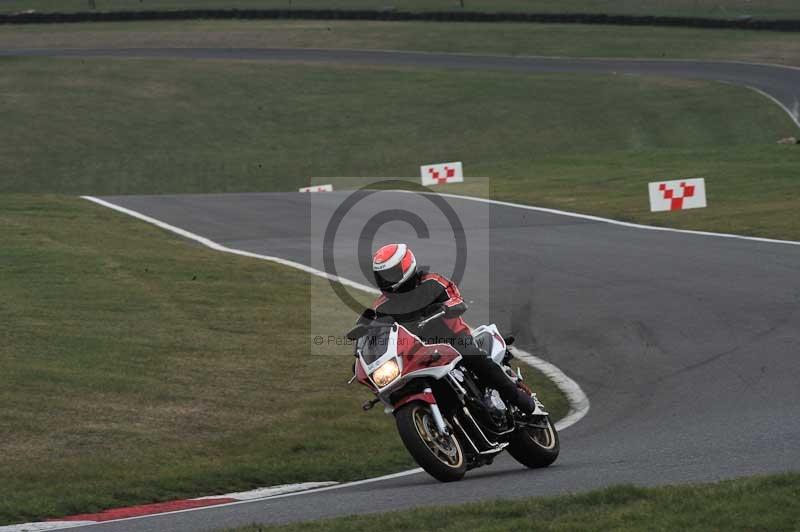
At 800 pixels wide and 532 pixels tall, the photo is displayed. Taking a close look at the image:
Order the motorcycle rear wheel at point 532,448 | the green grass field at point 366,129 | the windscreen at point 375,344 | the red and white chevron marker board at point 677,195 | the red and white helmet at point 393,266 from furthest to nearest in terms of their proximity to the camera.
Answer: the green grass field at point 366,129 < the red and white chevron marker board at point 677,195 < the motorcycle rear wheel at point 532,448 < the windscreen at point 375,344 < the red and white helmet at point 393,266

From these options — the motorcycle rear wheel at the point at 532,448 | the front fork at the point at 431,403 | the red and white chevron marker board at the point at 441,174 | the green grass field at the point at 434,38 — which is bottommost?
the motorcycle rear wheel at the point at 532,448

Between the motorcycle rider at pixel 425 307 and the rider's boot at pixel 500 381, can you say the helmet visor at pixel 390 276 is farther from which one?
the rider's boot at pixel 500 381

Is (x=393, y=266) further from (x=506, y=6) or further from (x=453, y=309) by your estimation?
(x=506, y=6)

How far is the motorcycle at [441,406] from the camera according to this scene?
9430mm

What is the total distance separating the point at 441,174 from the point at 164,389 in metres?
24.3

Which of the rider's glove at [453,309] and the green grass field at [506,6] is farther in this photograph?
the green grass field at [506,6]

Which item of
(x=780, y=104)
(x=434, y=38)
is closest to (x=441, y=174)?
(x=780, y=104)

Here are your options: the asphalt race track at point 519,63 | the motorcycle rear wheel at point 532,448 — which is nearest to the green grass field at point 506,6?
the asphalt race track at point 519,63

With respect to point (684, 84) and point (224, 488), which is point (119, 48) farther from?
point (224, 488)

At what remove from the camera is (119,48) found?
66.3 meters

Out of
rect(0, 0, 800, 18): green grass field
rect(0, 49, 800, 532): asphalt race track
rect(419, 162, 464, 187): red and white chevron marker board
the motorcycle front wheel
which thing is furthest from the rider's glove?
rect(0, 0, 800, 18): green grass field

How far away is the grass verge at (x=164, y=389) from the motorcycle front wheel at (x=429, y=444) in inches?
59.5

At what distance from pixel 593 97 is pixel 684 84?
4.45 metres

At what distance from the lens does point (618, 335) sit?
15.9 metres
